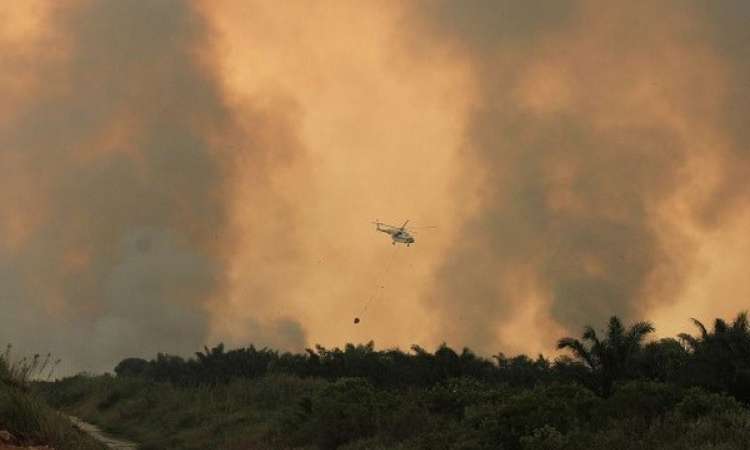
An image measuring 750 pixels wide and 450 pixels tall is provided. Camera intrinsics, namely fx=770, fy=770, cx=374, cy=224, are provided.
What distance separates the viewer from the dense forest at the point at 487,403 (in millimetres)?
Answer: 18172

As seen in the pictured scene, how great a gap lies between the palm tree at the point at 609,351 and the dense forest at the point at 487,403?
0.04m

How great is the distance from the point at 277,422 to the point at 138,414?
2014cm

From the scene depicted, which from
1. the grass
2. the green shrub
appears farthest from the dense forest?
the grass

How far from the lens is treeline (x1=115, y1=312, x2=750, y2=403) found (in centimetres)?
2597

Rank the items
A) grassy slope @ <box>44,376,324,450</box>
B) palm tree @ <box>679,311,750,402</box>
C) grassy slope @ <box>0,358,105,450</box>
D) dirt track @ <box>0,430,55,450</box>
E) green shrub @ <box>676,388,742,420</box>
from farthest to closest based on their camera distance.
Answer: grassy slope @ <box>44,376,324,450</box>
palm tree @ <box>679,311,750,402</box>
green shrub @ <box>676,388,742,420</box>
grassy slope @ <box>0,358,105,450</box>
dirt track @ <box>0,430,55,450</box>

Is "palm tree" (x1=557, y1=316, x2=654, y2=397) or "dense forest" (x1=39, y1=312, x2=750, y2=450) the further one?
"palm tree" (x1=557, y1=316, x2=654, y2=397)

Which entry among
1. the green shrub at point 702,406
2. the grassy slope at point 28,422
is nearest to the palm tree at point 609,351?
the green shrub at point 702,406

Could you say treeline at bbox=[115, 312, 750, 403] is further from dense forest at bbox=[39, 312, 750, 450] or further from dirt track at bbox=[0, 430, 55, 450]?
dirt track at bbox=[0, 430, 55, 450]

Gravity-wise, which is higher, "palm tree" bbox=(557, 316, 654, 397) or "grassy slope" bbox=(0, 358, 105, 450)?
"palm tree" bbox=(557, 316, 654, 397)

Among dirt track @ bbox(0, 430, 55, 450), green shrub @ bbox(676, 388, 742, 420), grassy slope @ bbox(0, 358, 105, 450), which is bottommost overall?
dirt track @ bbox(0, 430, 55, 450)

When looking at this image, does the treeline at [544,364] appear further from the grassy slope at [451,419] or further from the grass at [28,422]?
the grass at [28,422]

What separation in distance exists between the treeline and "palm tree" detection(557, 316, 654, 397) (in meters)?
0.03

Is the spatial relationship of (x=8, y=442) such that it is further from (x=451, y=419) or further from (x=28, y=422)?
(x=451, y=419)

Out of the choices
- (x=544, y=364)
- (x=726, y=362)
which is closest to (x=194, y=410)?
(x=544, y=364)
